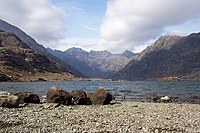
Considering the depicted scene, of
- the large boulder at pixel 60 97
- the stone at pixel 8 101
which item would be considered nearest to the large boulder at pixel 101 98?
the large boulder at pixel 60 97

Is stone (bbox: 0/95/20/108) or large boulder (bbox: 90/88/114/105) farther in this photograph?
large boulder (bbox: 90/88/114/105)

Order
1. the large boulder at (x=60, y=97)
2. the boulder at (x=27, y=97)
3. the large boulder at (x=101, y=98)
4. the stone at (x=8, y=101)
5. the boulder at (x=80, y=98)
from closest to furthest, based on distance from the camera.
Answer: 1. the stone at (x=8, y=101)
2. the large boulder at (x=60, y=97)
3. the boulder at (x=27, y=97)
4. the boulder at (x=80, y=98)
5. the large boulder at (x=101, y=98)

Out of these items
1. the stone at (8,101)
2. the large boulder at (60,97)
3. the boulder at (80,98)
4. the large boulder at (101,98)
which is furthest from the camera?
the large boulder at (101,98)

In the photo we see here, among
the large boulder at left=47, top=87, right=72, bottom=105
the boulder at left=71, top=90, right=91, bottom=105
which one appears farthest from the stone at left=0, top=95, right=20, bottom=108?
the boulder at left=71, top=90, right=91, bottom=105

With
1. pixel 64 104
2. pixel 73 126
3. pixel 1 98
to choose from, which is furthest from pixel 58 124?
pixel 64 104

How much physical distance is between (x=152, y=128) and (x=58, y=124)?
24.1 ft

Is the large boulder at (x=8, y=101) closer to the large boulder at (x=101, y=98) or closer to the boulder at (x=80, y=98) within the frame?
→ the boulder at (x=80, y=98)

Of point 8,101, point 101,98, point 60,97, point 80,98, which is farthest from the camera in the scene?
point 101,98

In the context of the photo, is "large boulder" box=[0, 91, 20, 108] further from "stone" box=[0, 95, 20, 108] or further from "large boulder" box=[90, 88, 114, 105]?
"large boulder" box=[90, 88, 114, 105]

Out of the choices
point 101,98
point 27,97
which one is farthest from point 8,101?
point 101,98

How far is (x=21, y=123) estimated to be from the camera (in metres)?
23.7

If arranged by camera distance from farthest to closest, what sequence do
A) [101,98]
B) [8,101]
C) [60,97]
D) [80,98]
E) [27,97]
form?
[101,98] < [27,97] < [80,98] < [60,97] < [8,101]

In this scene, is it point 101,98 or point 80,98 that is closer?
point 80,98

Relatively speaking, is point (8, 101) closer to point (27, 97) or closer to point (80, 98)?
point (27, 97)
